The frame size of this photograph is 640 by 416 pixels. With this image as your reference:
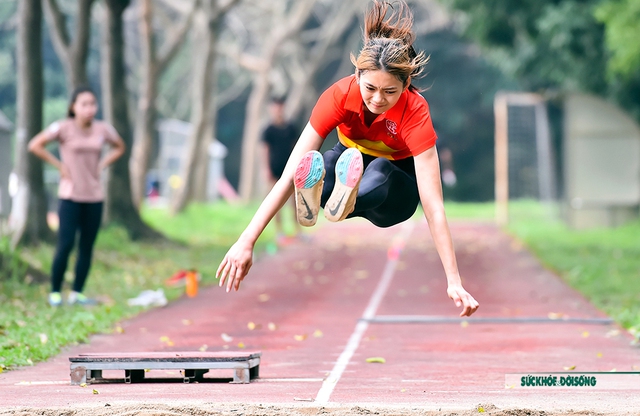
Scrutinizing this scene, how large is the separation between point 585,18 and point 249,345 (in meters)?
13.9

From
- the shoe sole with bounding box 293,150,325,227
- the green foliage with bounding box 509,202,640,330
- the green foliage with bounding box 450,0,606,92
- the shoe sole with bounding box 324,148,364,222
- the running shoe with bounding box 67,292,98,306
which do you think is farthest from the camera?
the green foliage with bounding box 450,0,606,92

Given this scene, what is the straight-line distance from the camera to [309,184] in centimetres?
583

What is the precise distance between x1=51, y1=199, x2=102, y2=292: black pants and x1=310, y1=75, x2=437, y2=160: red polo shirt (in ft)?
17.0

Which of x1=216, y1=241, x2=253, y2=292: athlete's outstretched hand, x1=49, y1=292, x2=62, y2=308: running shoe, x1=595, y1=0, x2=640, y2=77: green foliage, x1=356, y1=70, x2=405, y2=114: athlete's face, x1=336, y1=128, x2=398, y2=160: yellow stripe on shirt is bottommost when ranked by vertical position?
x1=49, y1=292, x2=62, y2=308: running shoe

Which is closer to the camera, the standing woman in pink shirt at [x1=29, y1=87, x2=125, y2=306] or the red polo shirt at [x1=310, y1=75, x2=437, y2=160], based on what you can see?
the red polo shirt at [x1=310, y1=75, x2=437, y2=160]

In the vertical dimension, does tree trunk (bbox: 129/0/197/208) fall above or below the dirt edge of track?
above

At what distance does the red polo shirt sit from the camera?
586cm

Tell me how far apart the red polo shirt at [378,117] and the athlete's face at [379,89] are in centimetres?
10

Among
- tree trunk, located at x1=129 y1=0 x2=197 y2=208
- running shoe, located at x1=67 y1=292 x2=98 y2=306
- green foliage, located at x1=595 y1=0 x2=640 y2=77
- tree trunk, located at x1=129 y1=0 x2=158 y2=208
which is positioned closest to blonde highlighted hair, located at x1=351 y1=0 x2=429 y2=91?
running shoe, located at x1=67 y1=292 x2=98 y2=306

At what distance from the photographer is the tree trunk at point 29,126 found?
13578 millimetres

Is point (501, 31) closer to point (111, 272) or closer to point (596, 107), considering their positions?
point (596, 107)

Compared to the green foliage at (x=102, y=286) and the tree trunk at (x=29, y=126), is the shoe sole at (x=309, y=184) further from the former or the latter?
the tree trunk at (x=29, y=126)

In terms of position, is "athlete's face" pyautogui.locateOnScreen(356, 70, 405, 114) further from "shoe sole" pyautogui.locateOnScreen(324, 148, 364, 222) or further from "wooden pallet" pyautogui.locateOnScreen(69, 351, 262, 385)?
"wooden pallet" pyautogui.locateOnScreen(69, 351, 262, 385)

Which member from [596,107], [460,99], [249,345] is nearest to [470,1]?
[596,107]
